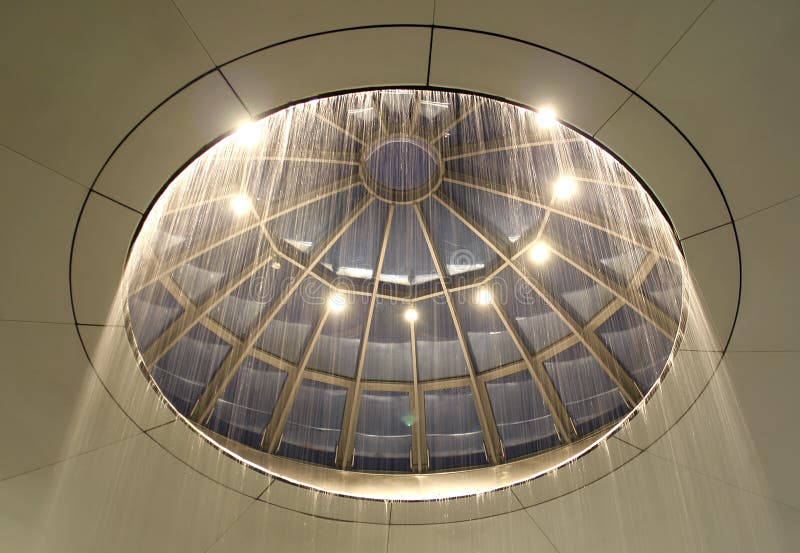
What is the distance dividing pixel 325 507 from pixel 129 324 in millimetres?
5633

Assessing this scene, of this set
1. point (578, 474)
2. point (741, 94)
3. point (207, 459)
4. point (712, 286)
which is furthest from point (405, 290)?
point (741, 94)

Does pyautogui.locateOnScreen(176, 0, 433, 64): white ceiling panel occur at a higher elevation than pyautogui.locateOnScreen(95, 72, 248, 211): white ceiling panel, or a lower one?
higher

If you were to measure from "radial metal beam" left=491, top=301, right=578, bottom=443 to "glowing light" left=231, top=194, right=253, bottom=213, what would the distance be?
636 cm

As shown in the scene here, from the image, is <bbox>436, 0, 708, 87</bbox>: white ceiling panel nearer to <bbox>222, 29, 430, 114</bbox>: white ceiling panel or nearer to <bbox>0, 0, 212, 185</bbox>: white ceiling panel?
<bbox>222, 29, 430, 114</bbox>: white ceiling panel

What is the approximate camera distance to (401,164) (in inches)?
463

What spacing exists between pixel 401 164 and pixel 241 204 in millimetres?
3630

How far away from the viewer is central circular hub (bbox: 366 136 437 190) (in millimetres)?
11219

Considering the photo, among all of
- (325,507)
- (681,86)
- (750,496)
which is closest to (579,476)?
(750,496)

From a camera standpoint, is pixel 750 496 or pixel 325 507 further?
pixel 325 507

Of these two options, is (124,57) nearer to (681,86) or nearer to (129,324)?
(129,324)

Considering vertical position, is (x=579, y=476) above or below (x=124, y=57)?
below

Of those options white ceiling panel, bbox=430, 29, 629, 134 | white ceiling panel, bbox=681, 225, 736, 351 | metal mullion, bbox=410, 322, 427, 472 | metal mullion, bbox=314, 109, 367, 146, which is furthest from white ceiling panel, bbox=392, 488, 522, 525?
white ceiling panel, bbox=430, 29, 629, 134

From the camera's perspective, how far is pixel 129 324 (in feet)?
28.7

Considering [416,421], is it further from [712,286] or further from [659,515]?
[712,286]
